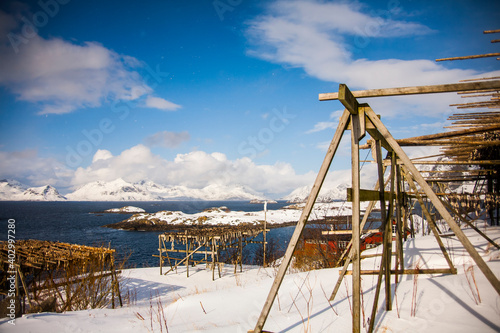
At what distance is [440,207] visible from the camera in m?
3.20

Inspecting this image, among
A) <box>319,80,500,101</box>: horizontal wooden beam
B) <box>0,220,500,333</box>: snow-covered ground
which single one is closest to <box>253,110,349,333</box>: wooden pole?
<box>319,80,500,101</box>: horizontal wooden beam

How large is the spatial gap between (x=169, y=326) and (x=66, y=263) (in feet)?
25.7

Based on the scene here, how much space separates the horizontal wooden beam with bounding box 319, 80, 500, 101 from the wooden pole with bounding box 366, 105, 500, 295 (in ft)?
0.83

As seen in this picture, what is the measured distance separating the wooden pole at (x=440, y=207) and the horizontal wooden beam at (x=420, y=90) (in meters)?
0.25

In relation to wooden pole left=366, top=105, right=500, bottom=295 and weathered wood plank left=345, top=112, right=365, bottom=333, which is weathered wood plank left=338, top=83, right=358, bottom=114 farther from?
wooden pole left=366, top=105, right=500, bottom=295

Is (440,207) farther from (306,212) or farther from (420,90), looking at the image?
(306,212)

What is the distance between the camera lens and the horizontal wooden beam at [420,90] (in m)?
3.11

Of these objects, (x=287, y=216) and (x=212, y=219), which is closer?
(x=212, y=219)

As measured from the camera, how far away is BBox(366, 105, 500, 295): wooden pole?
9.51 feet

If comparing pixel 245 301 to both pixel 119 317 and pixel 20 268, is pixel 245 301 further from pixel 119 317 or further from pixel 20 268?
pixel 20 268

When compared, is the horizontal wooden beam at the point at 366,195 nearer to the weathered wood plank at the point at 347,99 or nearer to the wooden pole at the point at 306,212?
the wooden pole at the point at 306,212

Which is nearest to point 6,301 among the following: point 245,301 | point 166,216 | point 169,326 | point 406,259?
point 169,326

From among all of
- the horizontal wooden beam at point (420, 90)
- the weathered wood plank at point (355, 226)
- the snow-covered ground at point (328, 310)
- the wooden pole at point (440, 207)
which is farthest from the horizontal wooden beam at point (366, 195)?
the snow-covered ground at point (328, 310)

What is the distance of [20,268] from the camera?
915 cm
